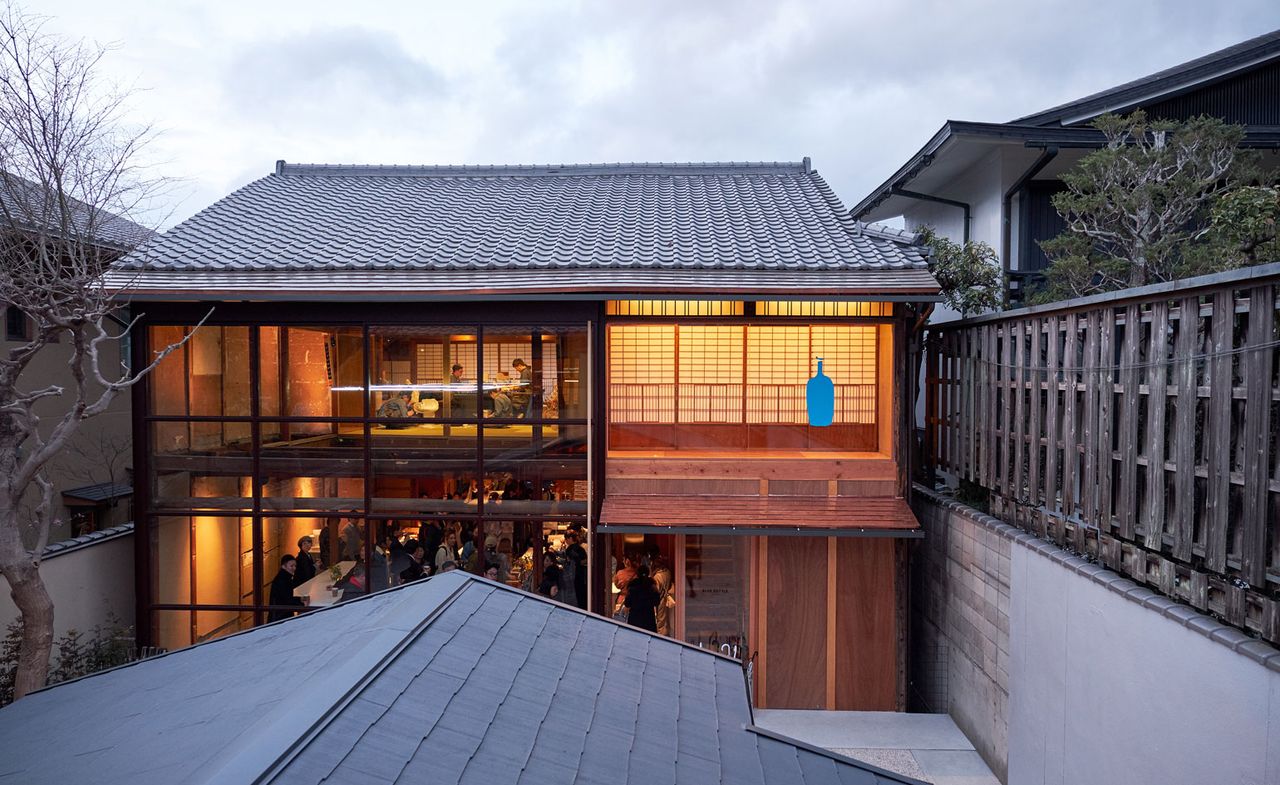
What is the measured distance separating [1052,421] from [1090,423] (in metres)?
0.70

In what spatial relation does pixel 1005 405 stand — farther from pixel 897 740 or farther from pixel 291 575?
pixel 291 575

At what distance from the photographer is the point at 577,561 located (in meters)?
10.6

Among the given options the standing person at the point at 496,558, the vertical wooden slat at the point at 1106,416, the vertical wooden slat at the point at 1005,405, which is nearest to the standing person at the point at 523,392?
the standing person at the point at 496,558

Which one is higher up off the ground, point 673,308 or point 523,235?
point 523,235

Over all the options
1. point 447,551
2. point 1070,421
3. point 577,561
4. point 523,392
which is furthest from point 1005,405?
point 447,551

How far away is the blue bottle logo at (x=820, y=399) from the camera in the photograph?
10406 mm

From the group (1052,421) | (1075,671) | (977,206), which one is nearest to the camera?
(1075,671)

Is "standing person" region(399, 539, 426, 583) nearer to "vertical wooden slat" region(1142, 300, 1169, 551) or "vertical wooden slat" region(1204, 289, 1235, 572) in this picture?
"vertical wooden slat" region(1142, 300, 1169, 551)

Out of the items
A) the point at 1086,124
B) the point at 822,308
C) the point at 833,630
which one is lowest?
the point at 833,630

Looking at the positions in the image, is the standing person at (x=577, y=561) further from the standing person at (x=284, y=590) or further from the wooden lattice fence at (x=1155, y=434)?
the wooden lattice fence at (x=1155, y=434)

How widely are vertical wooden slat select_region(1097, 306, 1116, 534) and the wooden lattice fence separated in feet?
0.04

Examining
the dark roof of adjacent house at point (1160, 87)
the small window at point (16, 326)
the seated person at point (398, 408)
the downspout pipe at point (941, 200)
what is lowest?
the seated person at point (398, 408)

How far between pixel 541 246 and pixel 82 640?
8123 mm

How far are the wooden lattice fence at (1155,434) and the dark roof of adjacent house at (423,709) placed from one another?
→ 3.05 metres
